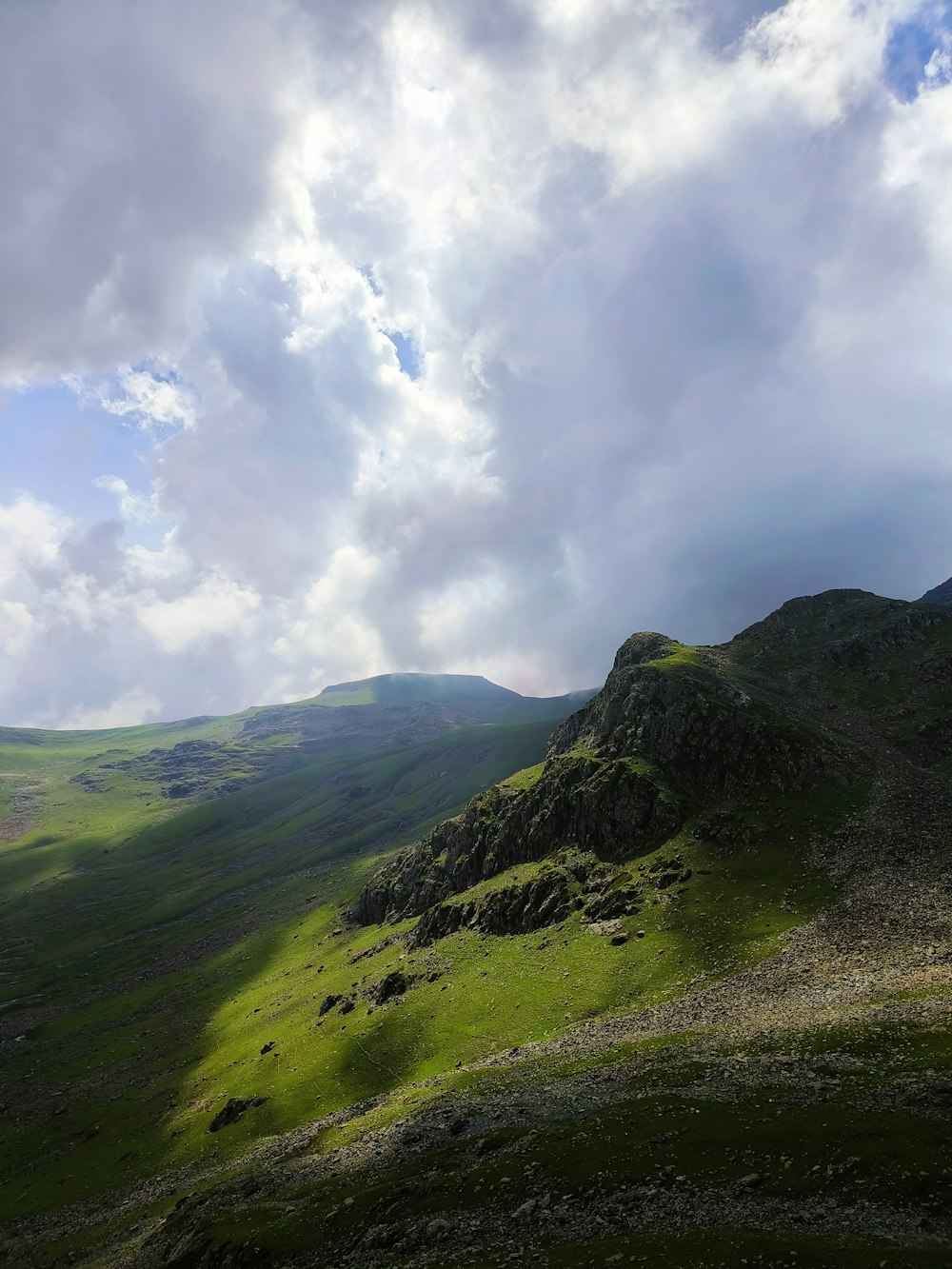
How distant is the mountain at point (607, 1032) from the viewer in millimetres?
28734

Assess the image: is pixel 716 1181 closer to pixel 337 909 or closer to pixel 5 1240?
pixel 5 1240

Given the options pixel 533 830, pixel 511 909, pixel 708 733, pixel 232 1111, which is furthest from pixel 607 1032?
pixel 708 733

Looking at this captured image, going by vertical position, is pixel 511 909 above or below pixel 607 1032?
above

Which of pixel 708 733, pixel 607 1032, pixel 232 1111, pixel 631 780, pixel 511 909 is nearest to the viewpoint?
pixel 607 1032

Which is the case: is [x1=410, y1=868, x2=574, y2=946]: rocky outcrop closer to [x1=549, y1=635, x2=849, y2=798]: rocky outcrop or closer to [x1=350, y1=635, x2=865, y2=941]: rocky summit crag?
[x1=350, y1=635, x2=865, y2=941]: rocky summit crag

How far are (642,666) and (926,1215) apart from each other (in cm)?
10556

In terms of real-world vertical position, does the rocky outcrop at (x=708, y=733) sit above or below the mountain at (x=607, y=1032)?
above

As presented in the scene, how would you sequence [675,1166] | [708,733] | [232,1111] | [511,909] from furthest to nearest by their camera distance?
[708,733] < [511,909] < [232,1111] < [675,1166]

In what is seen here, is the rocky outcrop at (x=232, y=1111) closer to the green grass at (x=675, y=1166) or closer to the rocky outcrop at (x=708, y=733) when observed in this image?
the green grass at (x=675, y=1166)

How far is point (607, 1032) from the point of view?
53781mm

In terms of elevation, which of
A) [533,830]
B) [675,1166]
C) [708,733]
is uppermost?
[708,733]

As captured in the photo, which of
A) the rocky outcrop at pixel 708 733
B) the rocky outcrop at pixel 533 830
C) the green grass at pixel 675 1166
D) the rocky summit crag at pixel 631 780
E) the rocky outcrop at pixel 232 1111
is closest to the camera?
the green grass at pixel 675 1166

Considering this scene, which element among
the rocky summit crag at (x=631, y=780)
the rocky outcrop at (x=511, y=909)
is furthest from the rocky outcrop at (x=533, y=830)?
the rocky outcrop at (x=511, y=909)

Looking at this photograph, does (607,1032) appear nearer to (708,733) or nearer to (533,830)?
(533,830)
